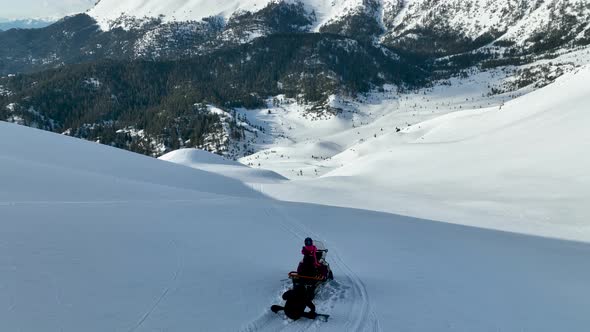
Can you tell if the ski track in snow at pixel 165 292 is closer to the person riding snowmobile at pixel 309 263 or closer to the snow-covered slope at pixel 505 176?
the person riding snowmobile at pixel 309 263

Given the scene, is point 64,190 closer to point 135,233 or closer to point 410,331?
point 135,233

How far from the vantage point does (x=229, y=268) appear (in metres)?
11.0

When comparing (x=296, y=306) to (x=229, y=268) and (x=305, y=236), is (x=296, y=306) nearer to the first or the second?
(x=229, y=268)

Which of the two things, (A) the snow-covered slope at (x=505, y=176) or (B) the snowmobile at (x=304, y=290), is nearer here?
(B) the snowmobile at (x=304, y=290)

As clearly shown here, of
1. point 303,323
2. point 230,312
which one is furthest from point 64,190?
point 303,323

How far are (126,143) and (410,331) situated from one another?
6765 inches

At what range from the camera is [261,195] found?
106 feet

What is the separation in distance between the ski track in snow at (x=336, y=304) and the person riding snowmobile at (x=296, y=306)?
12 centimetres

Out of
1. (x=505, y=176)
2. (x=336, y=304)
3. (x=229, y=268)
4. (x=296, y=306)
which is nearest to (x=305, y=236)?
(x=229, y=268)

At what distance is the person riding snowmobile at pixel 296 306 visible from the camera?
847 cm

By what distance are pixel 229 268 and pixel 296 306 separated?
313 centimetres

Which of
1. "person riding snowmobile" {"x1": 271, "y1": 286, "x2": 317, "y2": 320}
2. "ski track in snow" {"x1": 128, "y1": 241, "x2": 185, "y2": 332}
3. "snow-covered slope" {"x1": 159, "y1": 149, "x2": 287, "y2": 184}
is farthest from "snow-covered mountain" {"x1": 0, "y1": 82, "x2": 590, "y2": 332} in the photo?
"snow-covered slope" {"x1": 159, "y1": 149, "x2": 287, "y2": 184}

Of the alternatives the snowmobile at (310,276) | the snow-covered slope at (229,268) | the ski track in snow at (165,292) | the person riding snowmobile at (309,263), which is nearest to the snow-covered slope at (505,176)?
the snow-covered slope at (229,268)

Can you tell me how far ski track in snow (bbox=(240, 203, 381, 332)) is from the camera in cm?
816
